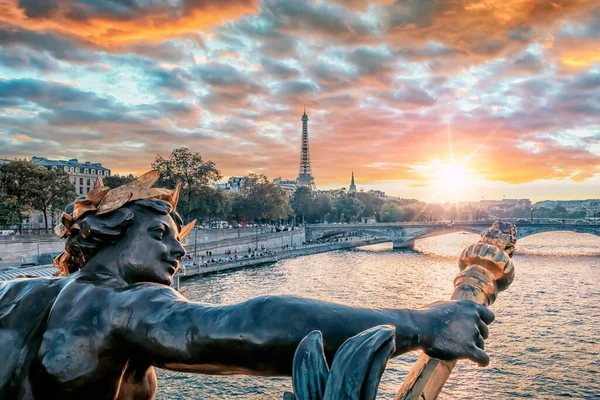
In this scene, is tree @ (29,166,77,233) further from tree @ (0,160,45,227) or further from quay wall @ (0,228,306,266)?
quay wall @ (0,228,306,266)

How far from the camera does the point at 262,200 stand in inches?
2270

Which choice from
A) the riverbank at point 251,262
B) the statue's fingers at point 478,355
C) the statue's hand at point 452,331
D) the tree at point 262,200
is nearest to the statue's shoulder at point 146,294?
the statue's hand at point 452,331

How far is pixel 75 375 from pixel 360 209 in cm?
8754

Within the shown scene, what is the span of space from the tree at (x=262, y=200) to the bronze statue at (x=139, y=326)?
183 ft

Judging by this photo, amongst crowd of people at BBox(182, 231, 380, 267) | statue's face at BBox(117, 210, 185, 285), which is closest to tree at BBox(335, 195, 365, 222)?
crowd of people at BBox(182, 231, 380, 267)

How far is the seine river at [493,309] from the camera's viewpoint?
43.7 feet

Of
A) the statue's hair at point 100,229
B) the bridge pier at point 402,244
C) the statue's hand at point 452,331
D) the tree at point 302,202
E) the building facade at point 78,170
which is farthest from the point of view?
the tree at point 302,202

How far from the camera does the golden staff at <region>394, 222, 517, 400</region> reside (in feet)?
5.38

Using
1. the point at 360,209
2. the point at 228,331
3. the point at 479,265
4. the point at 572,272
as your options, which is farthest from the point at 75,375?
the point at 360,209

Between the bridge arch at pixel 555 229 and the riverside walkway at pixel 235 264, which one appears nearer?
the riverside walkway at pixel 235 264

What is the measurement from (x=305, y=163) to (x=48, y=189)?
95262 mm

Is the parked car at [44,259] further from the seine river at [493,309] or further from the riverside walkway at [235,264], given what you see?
the seine river at [493,309]

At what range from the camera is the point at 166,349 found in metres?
1.20

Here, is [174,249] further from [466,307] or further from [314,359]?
[466,307]
